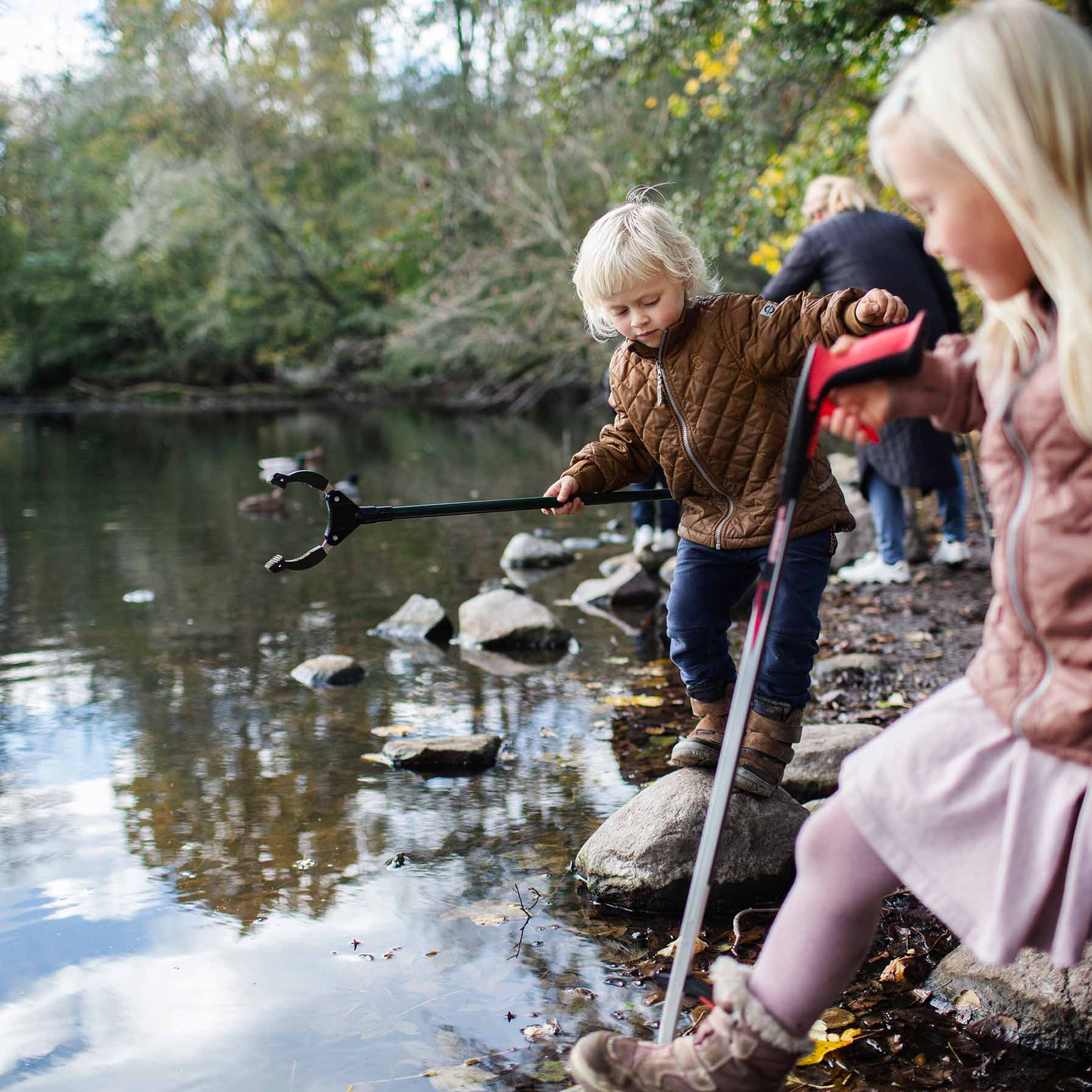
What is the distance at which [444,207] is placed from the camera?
2216 centimetres

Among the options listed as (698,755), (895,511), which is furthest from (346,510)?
(895,511)

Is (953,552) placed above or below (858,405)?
below

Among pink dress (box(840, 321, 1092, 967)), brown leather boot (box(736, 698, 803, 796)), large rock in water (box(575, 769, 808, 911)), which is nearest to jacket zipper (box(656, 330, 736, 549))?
brown leather boot (box(736, 698, 803, 796))

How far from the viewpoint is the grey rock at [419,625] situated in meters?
5.98

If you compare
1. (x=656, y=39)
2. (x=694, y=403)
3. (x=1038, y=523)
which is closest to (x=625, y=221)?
(x=694, y=403)

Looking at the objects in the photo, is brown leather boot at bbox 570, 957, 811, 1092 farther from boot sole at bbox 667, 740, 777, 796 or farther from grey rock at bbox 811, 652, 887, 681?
grey rock at bbox 811, 652, 887, 681

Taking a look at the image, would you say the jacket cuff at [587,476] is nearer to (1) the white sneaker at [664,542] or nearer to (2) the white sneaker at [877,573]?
(2) the white sneaker at [877,573]

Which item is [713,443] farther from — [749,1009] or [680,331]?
[749,1009]

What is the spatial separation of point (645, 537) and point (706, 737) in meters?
4.18

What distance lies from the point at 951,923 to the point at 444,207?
21.7 metres

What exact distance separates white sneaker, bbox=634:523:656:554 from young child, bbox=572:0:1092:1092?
555 centimetres

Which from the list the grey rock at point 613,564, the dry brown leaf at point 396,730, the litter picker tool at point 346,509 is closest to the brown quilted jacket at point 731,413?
the litter picker tool at point 346,509

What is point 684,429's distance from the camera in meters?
3.11

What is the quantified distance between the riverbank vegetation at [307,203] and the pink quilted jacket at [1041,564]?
1157cm
